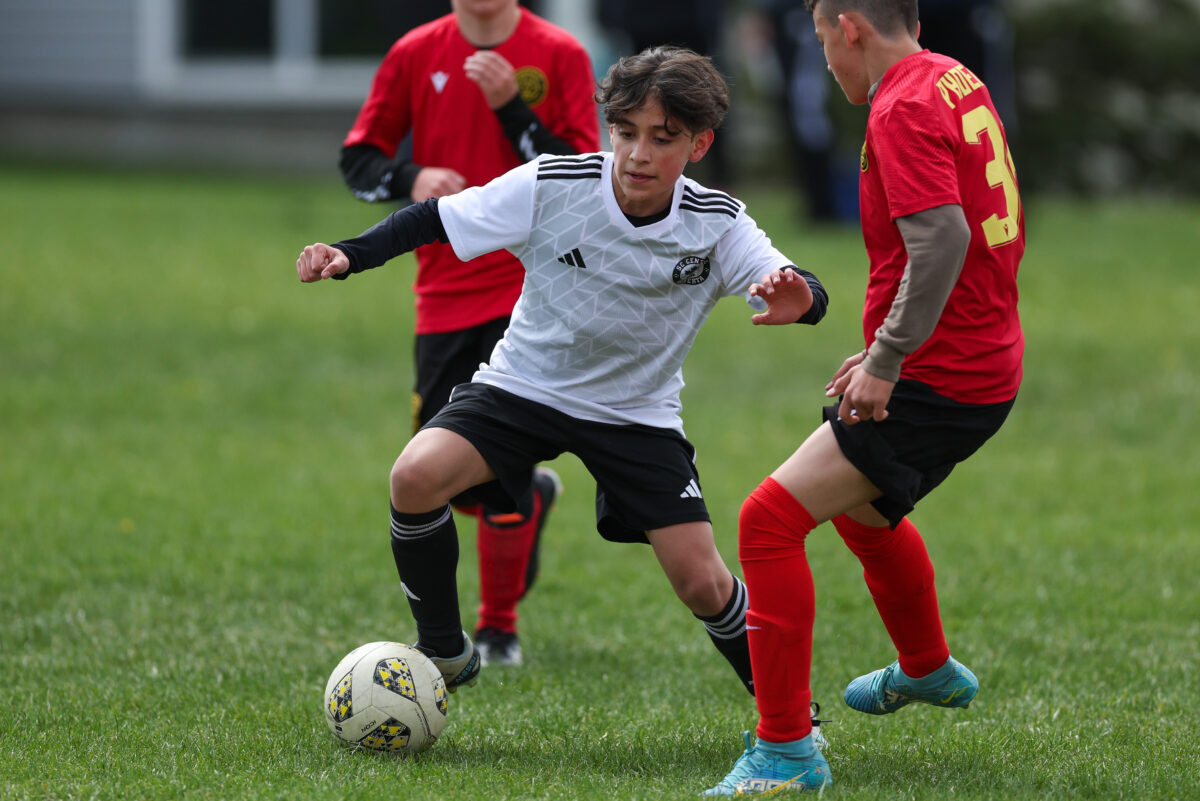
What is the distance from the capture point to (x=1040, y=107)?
18.4 meters

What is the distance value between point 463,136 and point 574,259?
4.20 ft

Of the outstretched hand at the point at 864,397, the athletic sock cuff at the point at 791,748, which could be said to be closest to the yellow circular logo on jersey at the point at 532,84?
the outstretched hand at the point at 864,397

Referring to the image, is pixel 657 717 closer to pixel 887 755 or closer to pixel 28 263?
pixel 887 755

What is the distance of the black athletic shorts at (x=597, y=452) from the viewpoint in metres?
4.01

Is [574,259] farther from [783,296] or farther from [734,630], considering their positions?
[734,630]

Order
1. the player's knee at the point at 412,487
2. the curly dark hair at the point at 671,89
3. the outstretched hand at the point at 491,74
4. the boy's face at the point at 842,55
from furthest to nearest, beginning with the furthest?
the outstretched hand at the point at 491,74 → the player's knee at the point at 412,487 → the curly dark hair at the point at 671,89 → the boy's face at the point at 842,55

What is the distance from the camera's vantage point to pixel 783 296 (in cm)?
367

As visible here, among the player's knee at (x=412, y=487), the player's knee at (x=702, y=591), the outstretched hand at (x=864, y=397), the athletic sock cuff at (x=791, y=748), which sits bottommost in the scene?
the athletic sock cuff at (x=791, y=748)

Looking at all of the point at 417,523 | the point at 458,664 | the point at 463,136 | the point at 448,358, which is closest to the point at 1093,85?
the point at 463,136

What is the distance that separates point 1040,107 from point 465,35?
48.5ft

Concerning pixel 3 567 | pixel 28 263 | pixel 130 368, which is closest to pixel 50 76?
pixel 28 263

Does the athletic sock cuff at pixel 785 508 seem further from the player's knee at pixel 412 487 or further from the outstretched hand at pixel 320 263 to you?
the outstretched hand at pixel 320 263

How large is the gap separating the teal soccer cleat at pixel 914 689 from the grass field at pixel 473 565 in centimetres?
11

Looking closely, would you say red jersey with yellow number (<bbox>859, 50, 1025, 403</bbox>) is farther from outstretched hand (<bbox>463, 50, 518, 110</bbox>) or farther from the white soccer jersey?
outstretched hand (<bbox>463, 50, 518, 110</bbox>)
